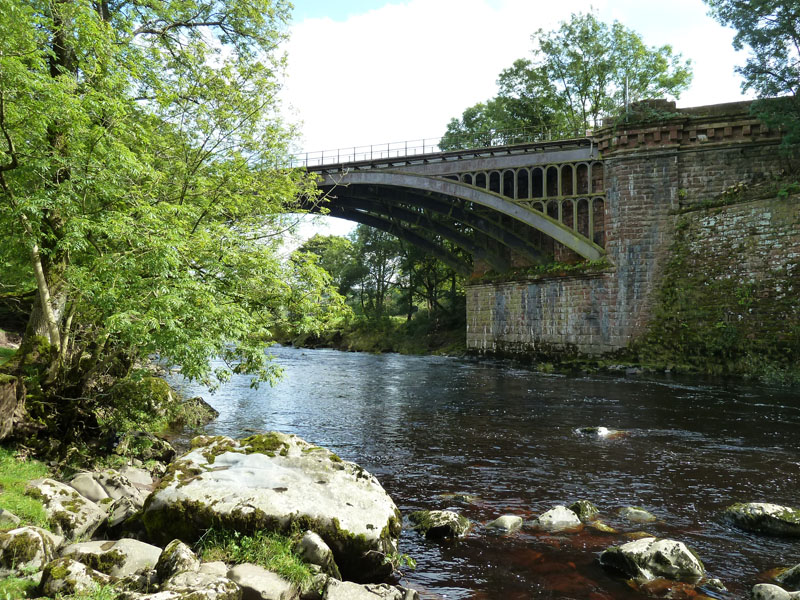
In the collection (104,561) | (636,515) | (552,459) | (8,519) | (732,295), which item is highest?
(732,295)

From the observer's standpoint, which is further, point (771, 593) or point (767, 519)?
point (767, 519)

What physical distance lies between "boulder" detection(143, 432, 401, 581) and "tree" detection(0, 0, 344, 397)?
1.67m

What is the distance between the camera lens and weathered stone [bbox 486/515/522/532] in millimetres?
6559

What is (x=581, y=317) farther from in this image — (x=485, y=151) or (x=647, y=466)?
(x=647, y=466)

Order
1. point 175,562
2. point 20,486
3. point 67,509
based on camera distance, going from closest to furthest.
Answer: point 175,562 → point 67,509 → point 20,486

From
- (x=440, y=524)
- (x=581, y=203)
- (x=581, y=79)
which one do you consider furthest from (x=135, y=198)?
(x=581, y=79)

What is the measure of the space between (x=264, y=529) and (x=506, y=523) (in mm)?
3069

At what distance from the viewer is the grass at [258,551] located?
4.73 metres

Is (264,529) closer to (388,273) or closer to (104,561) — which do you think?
(104,561)

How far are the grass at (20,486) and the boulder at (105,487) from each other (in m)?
0.49

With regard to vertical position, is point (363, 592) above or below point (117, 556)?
below

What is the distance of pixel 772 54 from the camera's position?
2262 centimetres

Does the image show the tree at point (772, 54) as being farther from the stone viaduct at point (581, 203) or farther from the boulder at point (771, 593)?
the boulder at point (771, 593)

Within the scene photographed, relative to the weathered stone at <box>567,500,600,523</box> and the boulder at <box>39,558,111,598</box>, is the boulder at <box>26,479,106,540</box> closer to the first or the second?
the boulder at <box>39,558,111,598</box>
